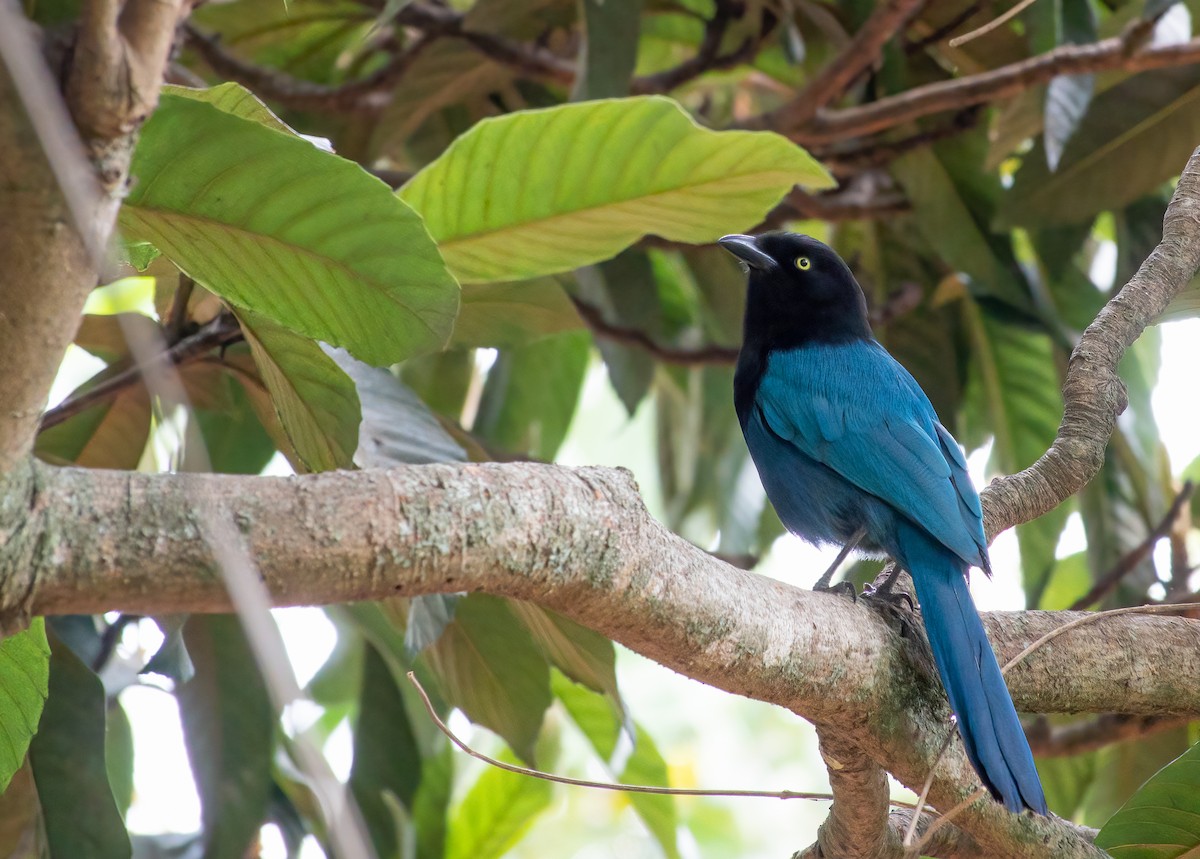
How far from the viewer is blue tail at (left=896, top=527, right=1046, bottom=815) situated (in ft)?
6.67

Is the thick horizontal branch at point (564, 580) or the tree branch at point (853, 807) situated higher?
the thick horizontal branch at point (564, 580)

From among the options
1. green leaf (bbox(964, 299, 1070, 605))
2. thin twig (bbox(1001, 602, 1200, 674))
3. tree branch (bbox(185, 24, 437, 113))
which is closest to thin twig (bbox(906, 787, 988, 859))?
thin twig (bbox(1001, 602, 1200, 674))

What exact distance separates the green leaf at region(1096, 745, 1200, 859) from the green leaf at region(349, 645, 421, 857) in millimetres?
1946

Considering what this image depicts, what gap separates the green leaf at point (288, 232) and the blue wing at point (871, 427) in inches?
55.1

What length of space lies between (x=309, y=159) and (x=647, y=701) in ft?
30.5

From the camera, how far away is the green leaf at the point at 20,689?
77.6 inches

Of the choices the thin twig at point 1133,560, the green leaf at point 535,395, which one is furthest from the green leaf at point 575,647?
the green leaf at point 535,395

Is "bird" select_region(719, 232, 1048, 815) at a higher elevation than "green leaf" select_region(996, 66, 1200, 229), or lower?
lower

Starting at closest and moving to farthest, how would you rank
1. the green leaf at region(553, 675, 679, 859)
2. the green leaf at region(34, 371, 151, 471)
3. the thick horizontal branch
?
the thick horizontal branch → the green leaf at region(34, 371, 151, 471) → the green leaf at region(553, 675, 679, 859)

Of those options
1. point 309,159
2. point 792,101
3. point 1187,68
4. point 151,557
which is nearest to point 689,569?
point 151,557

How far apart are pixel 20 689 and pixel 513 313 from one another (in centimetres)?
152

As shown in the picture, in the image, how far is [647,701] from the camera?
10766mm

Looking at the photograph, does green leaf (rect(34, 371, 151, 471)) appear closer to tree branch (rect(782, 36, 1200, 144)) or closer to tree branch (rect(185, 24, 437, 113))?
tree branch (rect(185, 24, 437, 113))

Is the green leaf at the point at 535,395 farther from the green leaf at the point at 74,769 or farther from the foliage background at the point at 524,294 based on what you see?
the green leaf at the point at 74,769
